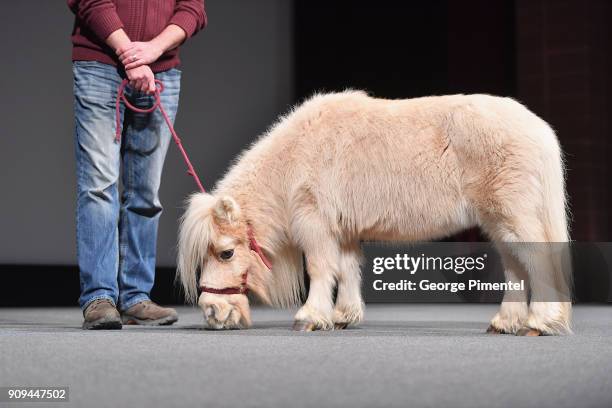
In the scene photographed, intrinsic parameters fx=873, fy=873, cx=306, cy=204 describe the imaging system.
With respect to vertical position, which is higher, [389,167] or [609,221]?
[389,167]

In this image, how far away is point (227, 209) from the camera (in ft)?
10.8

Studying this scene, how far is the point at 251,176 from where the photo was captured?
348 cm

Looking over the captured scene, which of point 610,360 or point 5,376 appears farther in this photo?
point 610,360

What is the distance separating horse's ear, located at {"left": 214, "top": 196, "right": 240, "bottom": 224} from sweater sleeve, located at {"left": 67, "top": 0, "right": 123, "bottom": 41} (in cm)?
76

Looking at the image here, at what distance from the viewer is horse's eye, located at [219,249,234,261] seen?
330 cm

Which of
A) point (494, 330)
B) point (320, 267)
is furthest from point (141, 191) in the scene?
point (494, 330)

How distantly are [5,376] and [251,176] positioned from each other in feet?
5.49

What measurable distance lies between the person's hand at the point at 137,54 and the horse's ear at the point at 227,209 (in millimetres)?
605

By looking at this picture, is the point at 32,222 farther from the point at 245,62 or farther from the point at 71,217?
the point at 245,62

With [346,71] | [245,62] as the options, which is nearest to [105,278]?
[245,62]

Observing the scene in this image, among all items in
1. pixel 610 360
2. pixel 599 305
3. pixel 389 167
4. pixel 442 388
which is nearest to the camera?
pixel 442 388

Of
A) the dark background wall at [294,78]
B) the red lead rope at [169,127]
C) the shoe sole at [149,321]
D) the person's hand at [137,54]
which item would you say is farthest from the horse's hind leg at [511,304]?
the dark background wall at [294,78]

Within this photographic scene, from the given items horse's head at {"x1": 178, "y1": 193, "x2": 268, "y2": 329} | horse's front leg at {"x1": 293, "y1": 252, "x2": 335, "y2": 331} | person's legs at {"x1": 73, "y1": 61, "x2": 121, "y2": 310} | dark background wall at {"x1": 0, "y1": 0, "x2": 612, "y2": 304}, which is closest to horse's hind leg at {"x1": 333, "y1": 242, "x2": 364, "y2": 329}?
horse's front leg at {"x1": 293, "y1": 252, "x2": 335, "y2": 331}

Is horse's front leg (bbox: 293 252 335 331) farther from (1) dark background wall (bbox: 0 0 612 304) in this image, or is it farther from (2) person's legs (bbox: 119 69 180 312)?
(1) dark background wall (bbox: 0 0 612 304)
